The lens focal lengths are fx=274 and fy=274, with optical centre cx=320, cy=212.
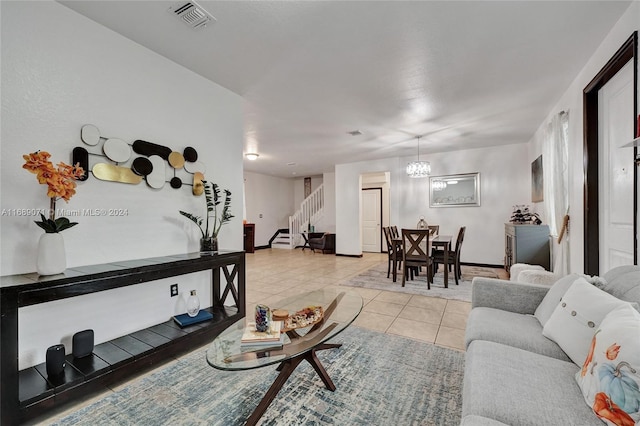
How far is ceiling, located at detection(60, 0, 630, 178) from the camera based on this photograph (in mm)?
1993

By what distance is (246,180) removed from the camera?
898 centimetres

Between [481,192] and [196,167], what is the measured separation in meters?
5.97

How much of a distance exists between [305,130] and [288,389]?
13.0 feet

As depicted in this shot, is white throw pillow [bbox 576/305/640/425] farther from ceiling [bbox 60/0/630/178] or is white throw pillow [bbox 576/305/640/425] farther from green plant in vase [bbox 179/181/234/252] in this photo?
green plant in vase [bbox 179/181/234/252]

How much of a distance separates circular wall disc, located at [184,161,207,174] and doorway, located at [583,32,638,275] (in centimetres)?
364

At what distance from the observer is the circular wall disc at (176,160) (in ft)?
8.66

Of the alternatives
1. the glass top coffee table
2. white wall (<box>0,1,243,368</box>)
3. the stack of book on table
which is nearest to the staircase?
white wall (<box>0,1,243,368</box>)

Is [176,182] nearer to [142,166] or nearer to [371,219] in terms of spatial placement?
[142,166]

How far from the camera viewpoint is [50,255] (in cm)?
174

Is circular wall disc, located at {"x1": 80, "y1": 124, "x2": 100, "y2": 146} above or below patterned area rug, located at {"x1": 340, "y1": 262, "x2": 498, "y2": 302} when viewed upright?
above

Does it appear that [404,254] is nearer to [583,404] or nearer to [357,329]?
[357,329]

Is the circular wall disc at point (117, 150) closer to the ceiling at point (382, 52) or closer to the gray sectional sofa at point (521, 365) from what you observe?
the ceiling at point (382, 52)

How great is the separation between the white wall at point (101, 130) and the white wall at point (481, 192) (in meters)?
5.14

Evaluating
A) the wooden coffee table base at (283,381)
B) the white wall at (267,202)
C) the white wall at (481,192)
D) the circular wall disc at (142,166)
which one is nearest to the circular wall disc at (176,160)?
the circular wall disc at (142,166)
